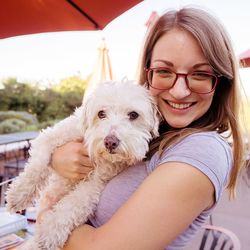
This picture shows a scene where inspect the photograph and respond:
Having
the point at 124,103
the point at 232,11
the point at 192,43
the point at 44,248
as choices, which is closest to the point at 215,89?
the point at 192,43

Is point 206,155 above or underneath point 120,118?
underneath

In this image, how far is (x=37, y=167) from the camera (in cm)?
167

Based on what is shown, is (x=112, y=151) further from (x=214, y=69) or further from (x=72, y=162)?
(x=214, y=69)

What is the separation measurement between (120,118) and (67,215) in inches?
18.6

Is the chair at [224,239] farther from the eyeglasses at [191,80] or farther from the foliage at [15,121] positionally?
the foliage at [15,121]

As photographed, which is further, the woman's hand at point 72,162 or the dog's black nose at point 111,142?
the woman's hand at point 72,162

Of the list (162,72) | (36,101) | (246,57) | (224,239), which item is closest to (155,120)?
(162,72)

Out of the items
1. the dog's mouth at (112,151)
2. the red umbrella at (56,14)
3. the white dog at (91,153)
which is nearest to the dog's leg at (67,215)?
the white dog at (91,153)

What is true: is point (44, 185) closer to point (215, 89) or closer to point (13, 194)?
point (13, 194)

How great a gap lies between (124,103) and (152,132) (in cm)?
19

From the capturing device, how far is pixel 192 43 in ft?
4.82

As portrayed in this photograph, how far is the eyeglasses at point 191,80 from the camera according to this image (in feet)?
4.90

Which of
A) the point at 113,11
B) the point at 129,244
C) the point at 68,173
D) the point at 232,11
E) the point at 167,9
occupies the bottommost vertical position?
the point at 129,244

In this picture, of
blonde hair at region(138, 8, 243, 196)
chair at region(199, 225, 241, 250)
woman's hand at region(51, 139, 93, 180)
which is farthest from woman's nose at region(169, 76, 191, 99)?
chair at region(199, 225, 241, 250)
